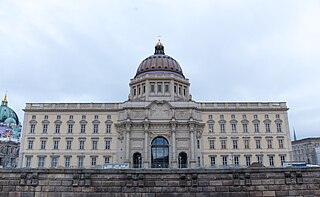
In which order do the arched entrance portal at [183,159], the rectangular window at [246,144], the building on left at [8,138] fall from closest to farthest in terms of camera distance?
1. the arched entrance portal at [183,159]
2. the rectangular window at [246,144]
3. the building on left at [8,138]

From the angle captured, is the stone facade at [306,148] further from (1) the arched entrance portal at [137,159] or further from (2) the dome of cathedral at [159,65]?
(1) the arched entrance portal at [137,159]

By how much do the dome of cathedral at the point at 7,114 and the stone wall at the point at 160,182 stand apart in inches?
4277

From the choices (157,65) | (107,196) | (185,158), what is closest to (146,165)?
(185,158)

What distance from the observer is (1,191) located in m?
19.3

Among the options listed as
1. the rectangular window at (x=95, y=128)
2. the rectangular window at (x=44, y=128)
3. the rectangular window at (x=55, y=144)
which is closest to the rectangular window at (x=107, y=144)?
the rectangular window at (x=95, y=128)

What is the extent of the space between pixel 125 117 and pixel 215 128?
63.6ft

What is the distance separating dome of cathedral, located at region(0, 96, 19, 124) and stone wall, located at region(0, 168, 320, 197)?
4277 inches

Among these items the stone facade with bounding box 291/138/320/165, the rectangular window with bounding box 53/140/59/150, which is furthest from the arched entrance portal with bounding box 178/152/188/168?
the stone facade with bounding box 291/138/320/165

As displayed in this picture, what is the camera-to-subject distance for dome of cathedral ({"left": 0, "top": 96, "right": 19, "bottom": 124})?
116 meters

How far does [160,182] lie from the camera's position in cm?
1938

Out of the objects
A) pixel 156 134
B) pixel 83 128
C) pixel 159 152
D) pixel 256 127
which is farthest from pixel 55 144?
pixel 256 127

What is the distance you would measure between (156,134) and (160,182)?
3738cm

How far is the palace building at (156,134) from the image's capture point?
56062mm

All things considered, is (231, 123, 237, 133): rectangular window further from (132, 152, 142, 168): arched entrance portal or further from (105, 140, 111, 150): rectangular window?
(105, 140, 111, 150): rectangular window
